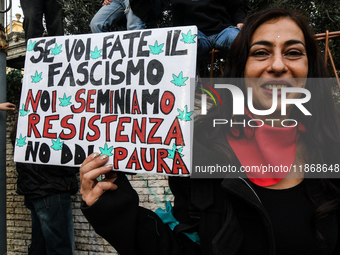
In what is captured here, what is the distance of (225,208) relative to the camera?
1319mm

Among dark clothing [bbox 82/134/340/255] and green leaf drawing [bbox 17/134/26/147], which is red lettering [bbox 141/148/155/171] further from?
green leaf drawing [bbox 17/134/26/147]

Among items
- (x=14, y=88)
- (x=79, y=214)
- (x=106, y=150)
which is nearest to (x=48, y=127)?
(x=106, y=150)

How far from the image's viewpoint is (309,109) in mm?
1516

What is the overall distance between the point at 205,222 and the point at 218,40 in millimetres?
1677

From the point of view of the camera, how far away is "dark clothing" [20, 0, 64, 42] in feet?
11.0

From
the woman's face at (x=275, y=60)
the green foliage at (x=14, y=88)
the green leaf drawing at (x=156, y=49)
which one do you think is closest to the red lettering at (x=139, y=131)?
the green leaf drawing at (x=156, y=49)

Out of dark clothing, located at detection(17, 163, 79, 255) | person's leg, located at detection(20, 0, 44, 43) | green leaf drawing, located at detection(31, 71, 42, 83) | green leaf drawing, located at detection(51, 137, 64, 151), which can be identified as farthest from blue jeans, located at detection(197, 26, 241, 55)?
person's leg, located at detection(20, 0, 44, 43)

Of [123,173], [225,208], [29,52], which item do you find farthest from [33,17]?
[225,208]

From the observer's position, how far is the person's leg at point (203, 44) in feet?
7.94

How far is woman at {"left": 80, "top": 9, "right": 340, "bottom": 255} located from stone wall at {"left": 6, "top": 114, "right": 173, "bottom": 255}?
91.1 inches

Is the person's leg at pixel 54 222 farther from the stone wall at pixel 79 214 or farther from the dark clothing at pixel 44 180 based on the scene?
the stone wall at pixel 79 214

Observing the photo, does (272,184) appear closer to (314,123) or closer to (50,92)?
(314,123)

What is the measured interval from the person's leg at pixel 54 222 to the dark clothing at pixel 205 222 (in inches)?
75.7

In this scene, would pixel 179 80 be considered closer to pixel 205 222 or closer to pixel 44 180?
pixel 205 222
